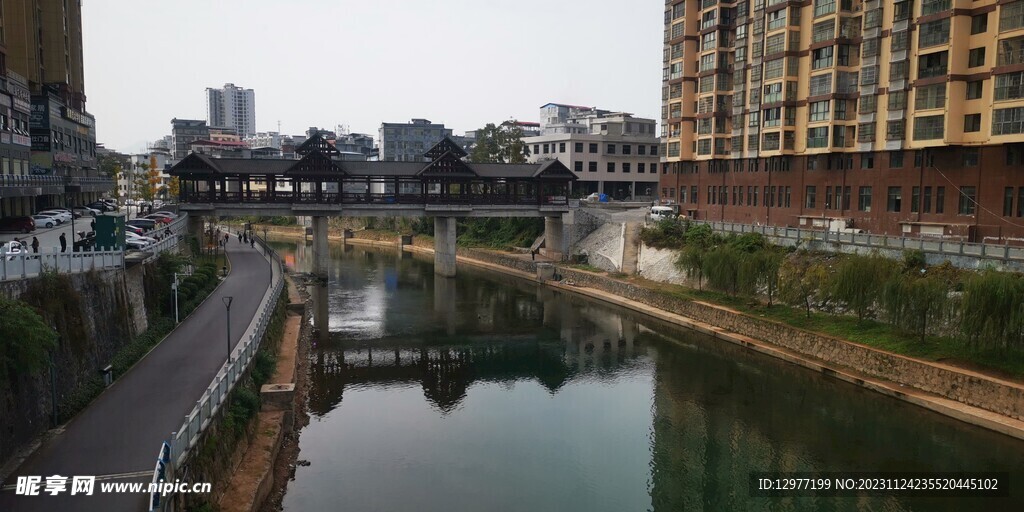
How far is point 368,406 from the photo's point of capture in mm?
29891

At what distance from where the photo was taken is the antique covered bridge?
57219 millimetres

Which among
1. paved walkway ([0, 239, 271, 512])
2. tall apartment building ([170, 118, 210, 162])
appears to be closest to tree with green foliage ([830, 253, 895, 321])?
paved walkway ([0, 239, 271, 512])

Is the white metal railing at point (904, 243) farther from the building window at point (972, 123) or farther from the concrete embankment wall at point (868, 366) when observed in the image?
the building window at point (972, 123)

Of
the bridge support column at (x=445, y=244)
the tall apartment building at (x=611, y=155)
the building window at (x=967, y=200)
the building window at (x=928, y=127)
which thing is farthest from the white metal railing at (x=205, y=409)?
the tall apartment building at (x=611, y=155)

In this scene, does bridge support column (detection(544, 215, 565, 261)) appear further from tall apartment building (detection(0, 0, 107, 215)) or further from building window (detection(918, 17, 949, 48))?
tall apartment building (detection(0, 0, 107, 215))

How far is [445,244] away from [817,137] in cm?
3319

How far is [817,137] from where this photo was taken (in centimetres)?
5194

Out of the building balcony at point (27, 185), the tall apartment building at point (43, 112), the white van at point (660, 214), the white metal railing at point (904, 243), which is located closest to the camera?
the white metal railing at point (904, 243)

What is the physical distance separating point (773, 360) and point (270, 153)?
4416 inches

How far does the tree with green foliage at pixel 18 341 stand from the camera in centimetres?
1580

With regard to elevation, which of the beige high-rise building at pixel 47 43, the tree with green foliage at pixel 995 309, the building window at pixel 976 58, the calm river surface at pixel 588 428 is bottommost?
the calm river surface at pixel 588 428

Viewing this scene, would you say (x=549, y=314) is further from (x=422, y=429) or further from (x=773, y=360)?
(x=422, y=429)

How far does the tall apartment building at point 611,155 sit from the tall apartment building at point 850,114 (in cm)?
2243

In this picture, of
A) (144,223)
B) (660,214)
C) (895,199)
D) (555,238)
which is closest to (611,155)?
(555,238)
